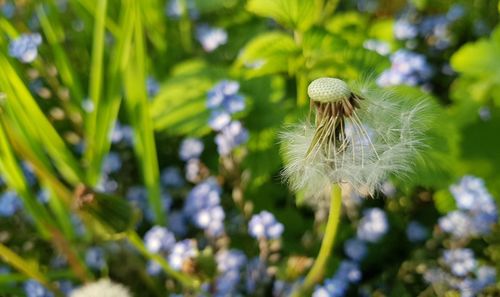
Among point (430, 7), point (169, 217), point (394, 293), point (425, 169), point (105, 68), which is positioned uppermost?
point (430, 7)

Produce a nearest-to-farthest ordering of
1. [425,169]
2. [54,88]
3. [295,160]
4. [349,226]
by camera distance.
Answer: [295,160] < [425,169] < [349,226] < [54,88]

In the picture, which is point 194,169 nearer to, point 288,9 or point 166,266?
point 166,266

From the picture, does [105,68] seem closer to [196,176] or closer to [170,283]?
[196,176]

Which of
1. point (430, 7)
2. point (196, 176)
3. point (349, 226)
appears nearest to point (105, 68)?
point (196, 176)

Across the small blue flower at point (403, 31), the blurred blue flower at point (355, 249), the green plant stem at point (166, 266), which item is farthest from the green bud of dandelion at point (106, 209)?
the small blue flower at point (403, 31)

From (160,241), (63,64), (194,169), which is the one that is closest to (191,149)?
(194,169)

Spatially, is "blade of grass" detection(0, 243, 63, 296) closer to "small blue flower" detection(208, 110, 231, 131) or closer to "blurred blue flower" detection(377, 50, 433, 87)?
"small blue flower" detection(208, 110, 231, 131)
